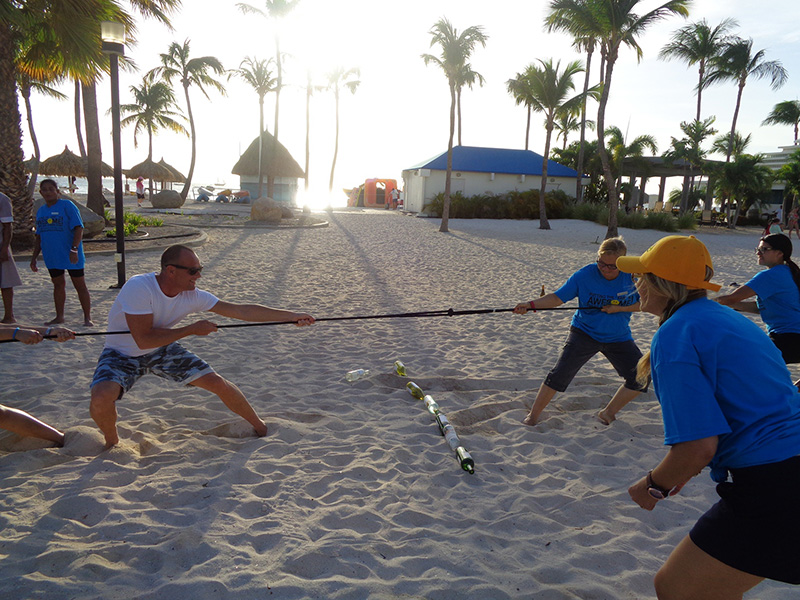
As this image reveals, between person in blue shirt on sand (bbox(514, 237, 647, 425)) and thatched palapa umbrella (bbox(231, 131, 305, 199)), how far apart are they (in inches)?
1437

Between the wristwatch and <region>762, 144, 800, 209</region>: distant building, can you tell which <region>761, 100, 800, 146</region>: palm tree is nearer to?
<region>762, 144, 800, 209</region>: distant building

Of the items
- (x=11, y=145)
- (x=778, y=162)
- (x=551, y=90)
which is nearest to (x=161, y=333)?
(x=11, y=145)

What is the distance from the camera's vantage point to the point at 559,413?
14.8 feet

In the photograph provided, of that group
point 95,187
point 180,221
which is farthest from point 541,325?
point 180,221

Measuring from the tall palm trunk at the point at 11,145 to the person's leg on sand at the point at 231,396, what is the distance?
1110cm

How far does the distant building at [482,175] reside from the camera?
31797mm

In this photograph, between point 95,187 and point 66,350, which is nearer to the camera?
point 66,350

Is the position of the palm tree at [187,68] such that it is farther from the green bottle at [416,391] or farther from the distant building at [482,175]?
the green bottle at [416,391]

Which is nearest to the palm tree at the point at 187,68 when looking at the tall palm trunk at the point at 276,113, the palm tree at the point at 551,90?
the tall palm trunk at the point at 276,113

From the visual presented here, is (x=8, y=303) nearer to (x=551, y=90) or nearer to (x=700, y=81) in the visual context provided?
(x=551, y=90)

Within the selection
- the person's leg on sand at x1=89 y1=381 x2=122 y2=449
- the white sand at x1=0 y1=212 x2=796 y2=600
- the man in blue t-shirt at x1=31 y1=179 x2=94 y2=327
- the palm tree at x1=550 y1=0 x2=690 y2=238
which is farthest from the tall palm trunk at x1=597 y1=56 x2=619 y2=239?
the person's leg on sand at x1=89 y1=381 x2=122 y2=449

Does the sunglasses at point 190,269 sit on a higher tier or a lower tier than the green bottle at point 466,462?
higher

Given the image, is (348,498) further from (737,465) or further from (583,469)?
(737,465)

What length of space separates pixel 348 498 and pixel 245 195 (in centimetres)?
3903
